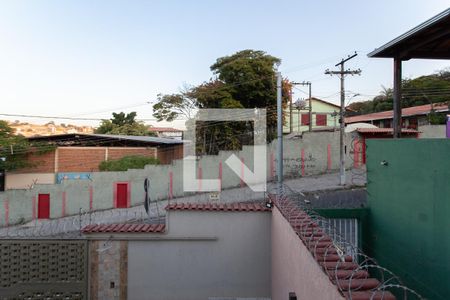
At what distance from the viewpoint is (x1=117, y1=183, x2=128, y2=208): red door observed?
18.3 metres

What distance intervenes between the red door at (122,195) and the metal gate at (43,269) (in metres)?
10.9

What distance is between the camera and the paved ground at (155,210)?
15.3 m

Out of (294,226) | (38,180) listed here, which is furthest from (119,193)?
(294,226)

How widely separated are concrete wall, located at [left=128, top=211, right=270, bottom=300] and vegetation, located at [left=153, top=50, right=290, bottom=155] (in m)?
13.7

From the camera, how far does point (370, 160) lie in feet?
26.9

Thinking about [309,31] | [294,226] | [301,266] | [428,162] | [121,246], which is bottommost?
[121,246]

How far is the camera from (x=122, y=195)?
60.1 ft

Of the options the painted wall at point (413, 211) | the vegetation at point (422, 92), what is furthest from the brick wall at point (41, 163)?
the vegetation at point (422, 92)

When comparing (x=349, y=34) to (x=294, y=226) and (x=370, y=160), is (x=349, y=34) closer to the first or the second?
(x=370, y=160)

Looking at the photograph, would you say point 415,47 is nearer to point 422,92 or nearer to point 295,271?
point 295,271

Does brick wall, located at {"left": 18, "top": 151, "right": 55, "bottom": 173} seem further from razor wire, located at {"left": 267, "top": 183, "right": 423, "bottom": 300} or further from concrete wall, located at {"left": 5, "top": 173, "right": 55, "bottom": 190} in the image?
razor wire, located at {"left": 267, "top": 183, "right": 423, "bottom": 300}

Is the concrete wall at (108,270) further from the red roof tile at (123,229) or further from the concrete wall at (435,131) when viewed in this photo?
the concrete wall at (435,131)

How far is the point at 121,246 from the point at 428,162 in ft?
20.2

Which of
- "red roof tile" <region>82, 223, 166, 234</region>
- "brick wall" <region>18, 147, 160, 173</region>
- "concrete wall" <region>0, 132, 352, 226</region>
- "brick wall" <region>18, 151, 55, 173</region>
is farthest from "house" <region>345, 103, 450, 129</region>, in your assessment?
"brick wall" <region>18, 151, 55, 173</region>
